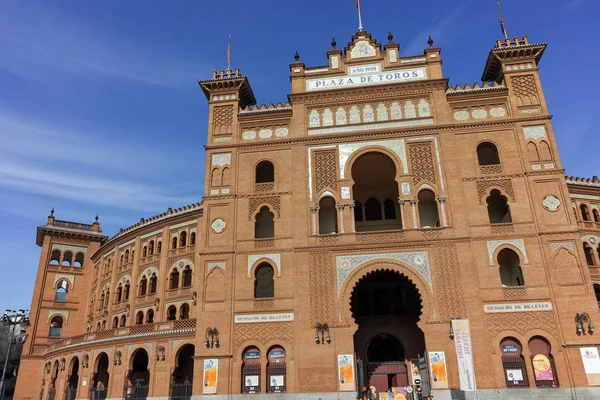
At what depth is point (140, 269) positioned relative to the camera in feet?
132

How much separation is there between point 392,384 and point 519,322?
7.53 meters

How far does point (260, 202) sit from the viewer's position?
27.3 metres

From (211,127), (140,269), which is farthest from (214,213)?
(140,269)

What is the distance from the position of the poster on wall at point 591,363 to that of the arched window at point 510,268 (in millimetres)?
4608

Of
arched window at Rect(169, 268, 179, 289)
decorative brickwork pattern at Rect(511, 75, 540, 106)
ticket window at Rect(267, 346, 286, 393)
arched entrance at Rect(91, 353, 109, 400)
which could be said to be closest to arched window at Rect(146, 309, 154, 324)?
arched window at Rect(169, 268, 179, 289)

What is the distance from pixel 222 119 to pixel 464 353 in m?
18.9

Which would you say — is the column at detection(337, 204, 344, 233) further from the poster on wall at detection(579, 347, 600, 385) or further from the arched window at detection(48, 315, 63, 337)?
the arched window at detection(48, 315, 63, 337)

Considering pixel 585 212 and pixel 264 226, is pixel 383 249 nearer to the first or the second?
pixel 264 226

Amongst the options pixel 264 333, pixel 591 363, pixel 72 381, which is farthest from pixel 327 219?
pixel 72 381

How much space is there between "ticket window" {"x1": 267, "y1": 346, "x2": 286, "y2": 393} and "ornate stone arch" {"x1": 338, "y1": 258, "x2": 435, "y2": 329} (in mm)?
3711

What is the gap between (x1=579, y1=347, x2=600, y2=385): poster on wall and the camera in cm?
2123

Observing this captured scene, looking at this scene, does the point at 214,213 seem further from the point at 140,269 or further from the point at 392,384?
the point at 140,269

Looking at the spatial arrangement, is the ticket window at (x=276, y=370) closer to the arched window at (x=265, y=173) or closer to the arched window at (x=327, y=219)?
the arched window at (x=327, y=219)

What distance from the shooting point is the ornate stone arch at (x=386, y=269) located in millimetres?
23531
